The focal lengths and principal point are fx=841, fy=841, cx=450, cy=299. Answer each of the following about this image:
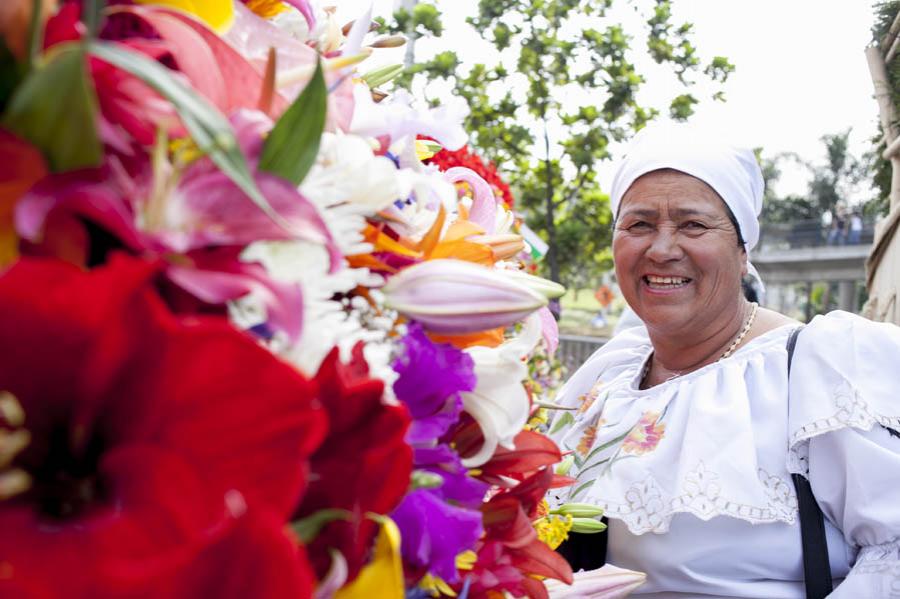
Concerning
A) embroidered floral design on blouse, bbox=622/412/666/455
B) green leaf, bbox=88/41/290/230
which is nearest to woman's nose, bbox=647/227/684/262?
embroidered floral design on blouse, bbox=622/412/666/455

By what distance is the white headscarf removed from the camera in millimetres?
2281

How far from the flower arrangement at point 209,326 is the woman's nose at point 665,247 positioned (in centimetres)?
167

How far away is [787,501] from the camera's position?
1.99m

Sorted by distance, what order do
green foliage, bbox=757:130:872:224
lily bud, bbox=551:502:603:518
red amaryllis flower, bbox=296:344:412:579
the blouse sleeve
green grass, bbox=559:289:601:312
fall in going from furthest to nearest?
1. green foliage, bbox=757:130:872:224
2. green grass, bbox=559:289:601:312
3. the blouse sleeve
4. lily bud, bbox=551:502:603:518
5. red amaryllis flower, bbox=296:344:412:579

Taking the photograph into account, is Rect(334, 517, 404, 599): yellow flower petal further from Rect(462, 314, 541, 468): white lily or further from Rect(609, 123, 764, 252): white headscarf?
Rect(609, 123, 764, 252): white headscarf

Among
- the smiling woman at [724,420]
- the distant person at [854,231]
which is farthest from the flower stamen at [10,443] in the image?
the distant person at [854,231]

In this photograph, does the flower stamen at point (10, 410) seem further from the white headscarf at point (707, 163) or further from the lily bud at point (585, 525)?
the white headscarf at point (707, 163)

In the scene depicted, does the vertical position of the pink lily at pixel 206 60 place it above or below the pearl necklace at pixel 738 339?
above

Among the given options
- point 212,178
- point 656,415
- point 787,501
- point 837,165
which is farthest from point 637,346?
point 837,165

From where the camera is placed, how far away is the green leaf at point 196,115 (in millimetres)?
472

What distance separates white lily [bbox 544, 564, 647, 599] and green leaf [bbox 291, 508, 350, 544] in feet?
1.79

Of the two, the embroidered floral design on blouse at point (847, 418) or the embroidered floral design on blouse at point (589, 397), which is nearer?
the embroidered floral design on blouse at point (847, 418)

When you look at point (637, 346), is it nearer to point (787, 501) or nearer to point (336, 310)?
point (787, 501)

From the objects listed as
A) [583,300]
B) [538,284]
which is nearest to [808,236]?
[583,300]
